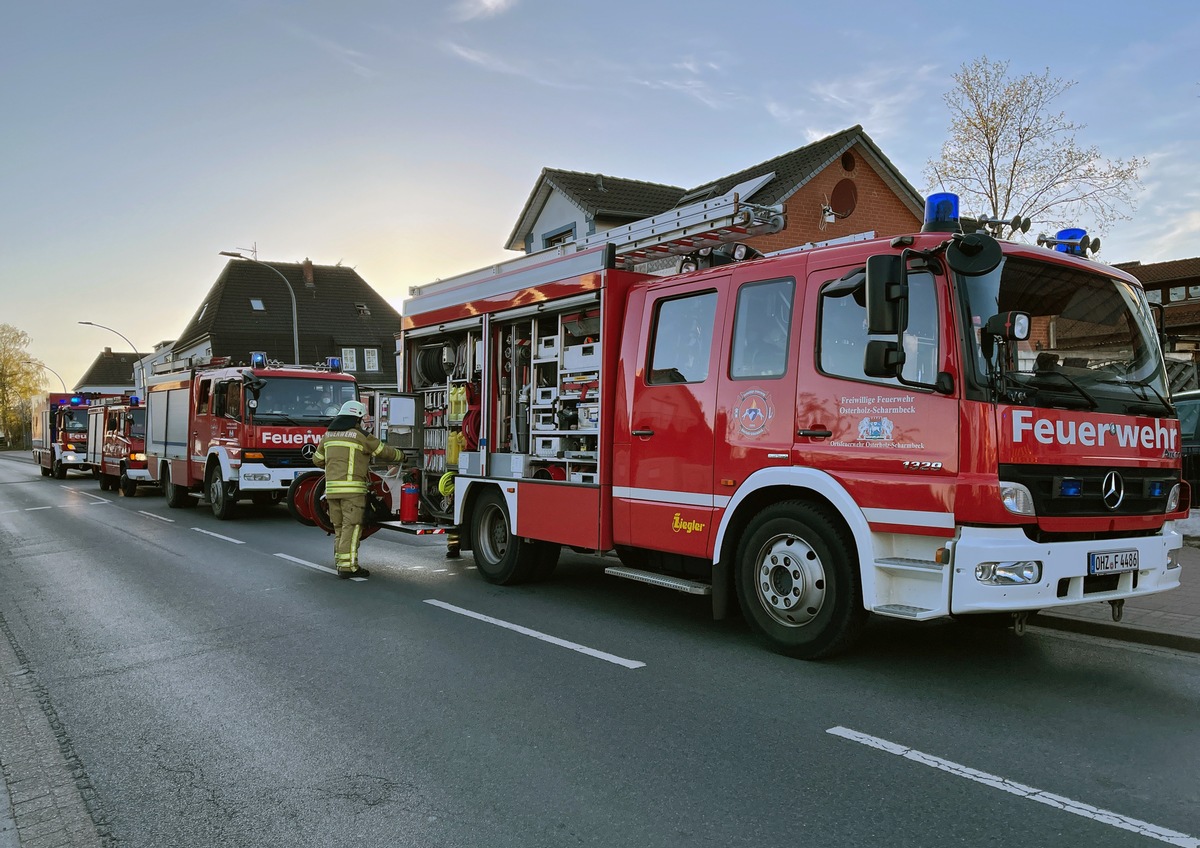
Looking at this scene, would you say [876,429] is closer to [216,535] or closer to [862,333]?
[862,333]

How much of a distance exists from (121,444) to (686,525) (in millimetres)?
20005

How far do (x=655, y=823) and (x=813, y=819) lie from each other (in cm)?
62

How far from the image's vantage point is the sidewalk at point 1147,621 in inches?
241

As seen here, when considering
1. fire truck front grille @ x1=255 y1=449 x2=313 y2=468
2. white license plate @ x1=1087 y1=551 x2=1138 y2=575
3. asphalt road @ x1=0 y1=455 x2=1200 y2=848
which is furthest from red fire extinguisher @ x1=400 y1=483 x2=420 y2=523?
white license plate @ x1=1087 y1=551 x2=1138 y2=575

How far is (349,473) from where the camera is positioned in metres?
9.16

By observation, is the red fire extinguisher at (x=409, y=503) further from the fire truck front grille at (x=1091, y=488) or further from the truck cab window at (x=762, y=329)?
the fire truck front grille at (x=1091, y=488)

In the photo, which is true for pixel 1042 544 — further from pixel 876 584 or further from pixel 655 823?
pixel 655 823

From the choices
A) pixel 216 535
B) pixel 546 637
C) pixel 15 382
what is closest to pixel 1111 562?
pixel 546 637

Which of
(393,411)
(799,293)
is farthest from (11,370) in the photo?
(799,293)

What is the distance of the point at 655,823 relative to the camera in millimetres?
3395

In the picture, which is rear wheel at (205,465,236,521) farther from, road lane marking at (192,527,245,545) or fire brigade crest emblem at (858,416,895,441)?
fire brigade crest emblem at (858,416,895,441)

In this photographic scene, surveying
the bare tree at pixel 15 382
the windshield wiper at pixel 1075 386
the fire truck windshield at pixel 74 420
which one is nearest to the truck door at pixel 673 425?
the windshield wiper at pixel 1075 386

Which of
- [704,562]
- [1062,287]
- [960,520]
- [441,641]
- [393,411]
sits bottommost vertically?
[441,641]

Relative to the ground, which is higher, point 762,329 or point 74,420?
point 762,329
